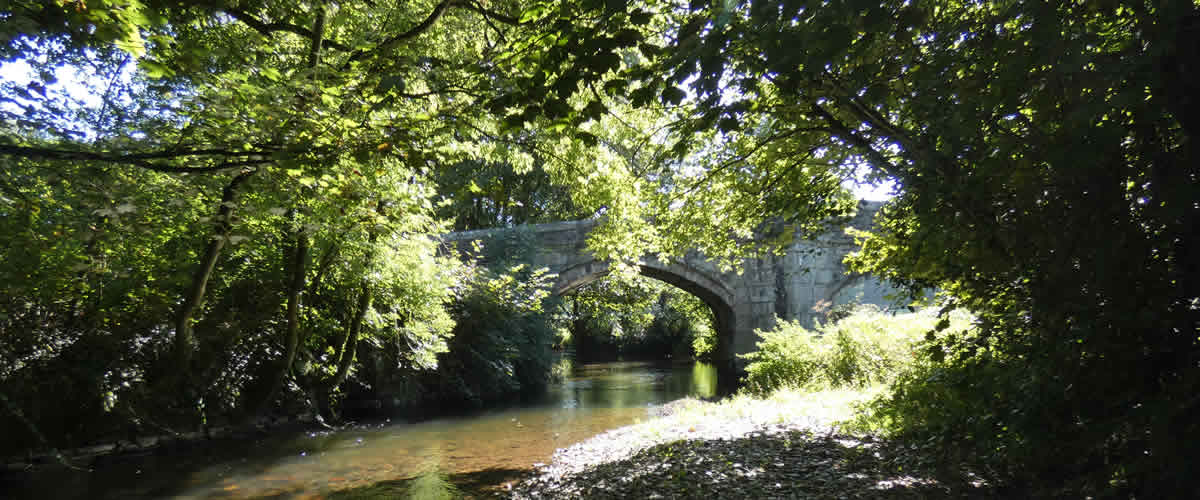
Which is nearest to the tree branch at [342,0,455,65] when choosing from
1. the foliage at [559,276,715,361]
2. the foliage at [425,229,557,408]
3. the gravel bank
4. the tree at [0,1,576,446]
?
the tree at [0,1,576,446]

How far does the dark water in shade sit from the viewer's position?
590cm

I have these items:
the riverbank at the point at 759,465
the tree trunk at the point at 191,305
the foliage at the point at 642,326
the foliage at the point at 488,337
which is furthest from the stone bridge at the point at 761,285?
the tree trunk at the point at 191,305

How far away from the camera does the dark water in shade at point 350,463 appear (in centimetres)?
590

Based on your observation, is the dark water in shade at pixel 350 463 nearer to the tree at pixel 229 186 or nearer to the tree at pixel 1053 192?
the tree at pixel 229 186

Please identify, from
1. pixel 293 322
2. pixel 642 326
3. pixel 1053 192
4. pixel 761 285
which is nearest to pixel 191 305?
pixel 293 322

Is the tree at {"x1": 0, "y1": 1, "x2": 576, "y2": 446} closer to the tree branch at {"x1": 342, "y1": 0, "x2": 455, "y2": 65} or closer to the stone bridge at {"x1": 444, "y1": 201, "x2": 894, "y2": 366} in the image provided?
the tree branch at {"x1": 342, "y1": 0, "x2": 455, "y2": 65}

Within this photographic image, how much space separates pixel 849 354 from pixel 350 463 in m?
6.72

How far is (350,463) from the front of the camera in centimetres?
695

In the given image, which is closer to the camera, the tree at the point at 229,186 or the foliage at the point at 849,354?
the tree at the point at 229,186

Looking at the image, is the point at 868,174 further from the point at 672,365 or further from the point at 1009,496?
the point at 672,365

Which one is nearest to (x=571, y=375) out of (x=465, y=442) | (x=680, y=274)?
(x=680, y=274)

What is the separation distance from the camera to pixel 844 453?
4.34 m

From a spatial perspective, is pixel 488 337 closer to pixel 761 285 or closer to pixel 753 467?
pixel 761 285

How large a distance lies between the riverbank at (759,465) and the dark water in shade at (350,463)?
1025 millimetres
